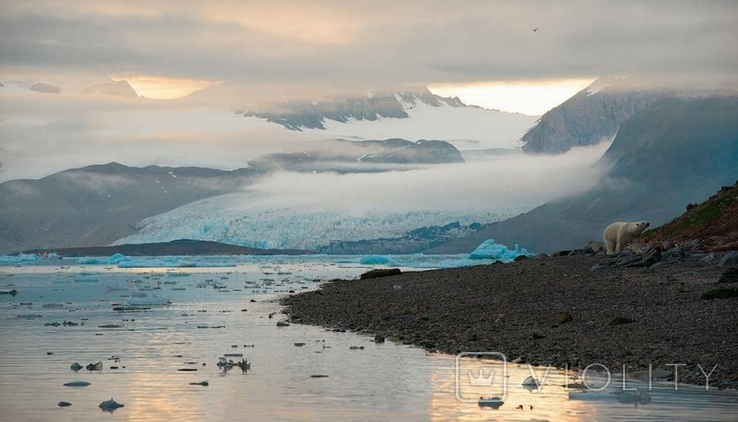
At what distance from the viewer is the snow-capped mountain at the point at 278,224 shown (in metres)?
127

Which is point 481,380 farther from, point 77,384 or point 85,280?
point 85,280

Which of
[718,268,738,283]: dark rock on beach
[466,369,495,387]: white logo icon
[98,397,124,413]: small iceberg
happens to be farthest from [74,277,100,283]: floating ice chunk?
[98,397,124,413]: small iceberg

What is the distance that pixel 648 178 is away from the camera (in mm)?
158625

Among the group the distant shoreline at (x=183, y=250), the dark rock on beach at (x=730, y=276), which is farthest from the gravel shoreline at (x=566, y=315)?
the distant shoreline at (x=183, y=250)

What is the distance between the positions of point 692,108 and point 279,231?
6733 cm

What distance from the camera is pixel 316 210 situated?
146250 mm

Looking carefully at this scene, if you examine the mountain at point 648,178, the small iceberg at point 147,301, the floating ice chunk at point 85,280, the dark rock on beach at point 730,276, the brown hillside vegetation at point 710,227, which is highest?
the mountain at point 648,178

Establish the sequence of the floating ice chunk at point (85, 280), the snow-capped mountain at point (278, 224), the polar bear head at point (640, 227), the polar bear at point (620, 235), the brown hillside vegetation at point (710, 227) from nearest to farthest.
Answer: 1. the brown hillside vegetation at point (710, 227)
2. the polar bear at point (620, 235)
3. the polar bear head at point (640, 227)
4. the floating ice chunk at point (85, 280)
5. the snow-capped mountain at point (278, 224)

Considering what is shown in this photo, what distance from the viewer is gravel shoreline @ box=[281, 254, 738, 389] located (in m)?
19.8

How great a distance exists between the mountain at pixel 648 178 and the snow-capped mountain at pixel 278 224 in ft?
62.3

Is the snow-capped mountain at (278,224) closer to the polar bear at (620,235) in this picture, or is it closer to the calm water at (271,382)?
the polar bear at (620,235)

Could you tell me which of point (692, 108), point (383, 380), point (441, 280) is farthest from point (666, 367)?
point (692, 108)

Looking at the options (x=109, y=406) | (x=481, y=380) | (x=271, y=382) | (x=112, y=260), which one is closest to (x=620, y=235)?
(x=481, y=380)

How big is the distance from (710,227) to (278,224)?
9021 cm
